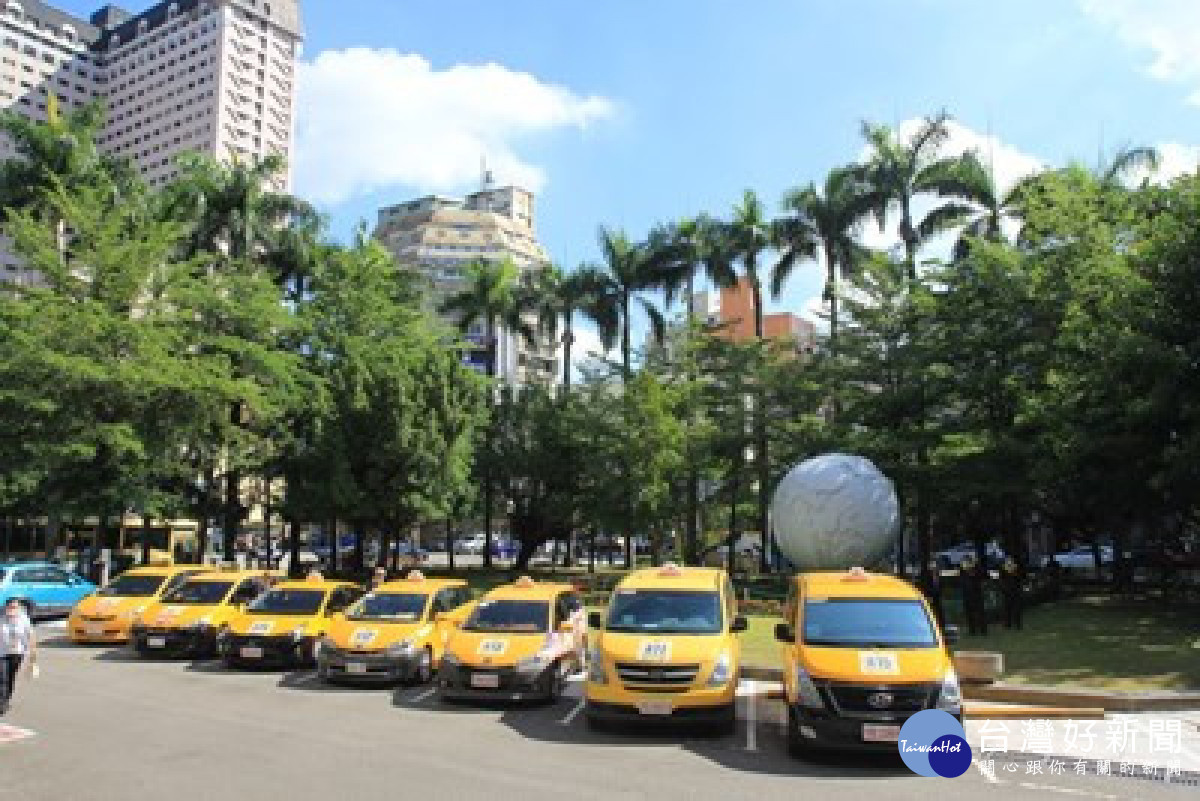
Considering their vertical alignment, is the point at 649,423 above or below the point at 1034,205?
below

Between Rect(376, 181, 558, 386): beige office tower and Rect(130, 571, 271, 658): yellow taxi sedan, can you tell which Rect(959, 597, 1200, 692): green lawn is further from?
Rect(376, 181, 558, 386): beige office tower

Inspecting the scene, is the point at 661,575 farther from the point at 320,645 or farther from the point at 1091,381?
the point at 1091,381

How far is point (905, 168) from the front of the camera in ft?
119

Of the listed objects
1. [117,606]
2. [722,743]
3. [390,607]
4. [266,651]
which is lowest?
[722,743]

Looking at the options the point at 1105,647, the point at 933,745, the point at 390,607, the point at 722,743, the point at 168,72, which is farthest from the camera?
the point at 168,72

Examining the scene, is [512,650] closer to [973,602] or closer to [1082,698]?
[1082,698]

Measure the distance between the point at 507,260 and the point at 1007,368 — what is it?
2608 cm

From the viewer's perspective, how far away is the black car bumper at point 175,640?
57.2ft

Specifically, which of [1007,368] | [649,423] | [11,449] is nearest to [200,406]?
[11,449]

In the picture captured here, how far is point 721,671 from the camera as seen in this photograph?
444 inches

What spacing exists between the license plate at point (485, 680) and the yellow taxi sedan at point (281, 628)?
4056 mm

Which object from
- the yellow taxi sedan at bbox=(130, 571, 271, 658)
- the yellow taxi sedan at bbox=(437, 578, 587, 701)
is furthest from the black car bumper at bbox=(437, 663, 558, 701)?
the yellow taxi sedan at bbox=(130, 571, 271, 658)

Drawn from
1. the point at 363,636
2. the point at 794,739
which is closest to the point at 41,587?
the point at 363,636

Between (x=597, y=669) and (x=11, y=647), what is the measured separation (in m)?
7.19
